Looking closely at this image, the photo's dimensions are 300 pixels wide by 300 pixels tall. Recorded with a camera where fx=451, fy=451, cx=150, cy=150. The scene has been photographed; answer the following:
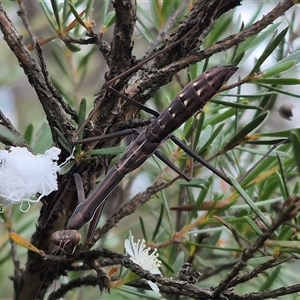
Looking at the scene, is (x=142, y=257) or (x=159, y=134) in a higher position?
(x=159, y=134)

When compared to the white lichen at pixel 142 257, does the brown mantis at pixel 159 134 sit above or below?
above

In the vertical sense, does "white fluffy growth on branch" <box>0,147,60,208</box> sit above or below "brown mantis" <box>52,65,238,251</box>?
below

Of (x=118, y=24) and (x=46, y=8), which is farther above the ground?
(x=46, y=8)

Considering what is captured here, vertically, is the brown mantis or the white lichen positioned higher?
the brown mantis

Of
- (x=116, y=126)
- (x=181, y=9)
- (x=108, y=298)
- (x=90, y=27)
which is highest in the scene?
(x=181, y=9)

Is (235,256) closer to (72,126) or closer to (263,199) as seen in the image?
(263,199)

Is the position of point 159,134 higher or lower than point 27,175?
higher

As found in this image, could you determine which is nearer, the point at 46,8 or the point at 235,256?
the point at 46,8

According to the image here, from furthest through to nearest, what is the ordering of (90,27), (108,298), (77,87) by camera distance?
(77,87) → (108,298) → (90,27)

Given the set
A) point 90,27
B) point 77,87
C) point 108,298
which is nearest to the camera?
point 90,27

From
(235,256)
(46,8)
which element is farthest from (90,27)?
(235,256)

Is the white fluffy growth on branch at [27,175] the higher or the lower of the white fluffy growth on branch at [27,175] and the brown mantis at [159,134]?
the lower
